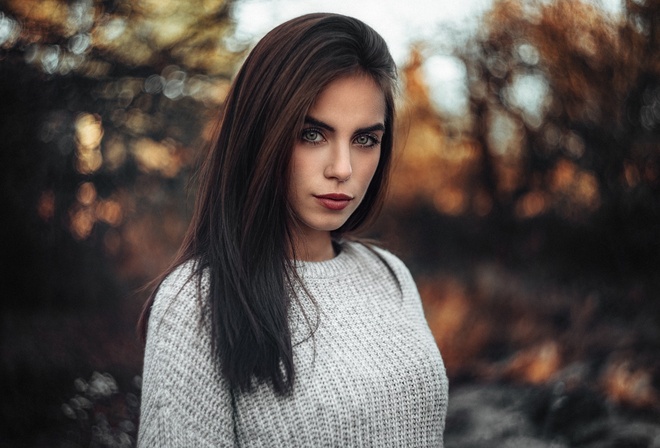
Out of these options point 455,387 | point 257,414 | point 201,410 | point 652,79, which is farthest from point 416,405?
point 652,79

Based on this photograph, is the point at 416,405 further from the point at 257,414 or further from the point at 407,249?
the point at 407,249

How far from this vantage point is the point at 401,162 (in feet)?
13.5

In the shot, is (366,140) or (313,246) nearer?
(366,140)

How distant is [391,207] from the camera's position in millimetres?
4270

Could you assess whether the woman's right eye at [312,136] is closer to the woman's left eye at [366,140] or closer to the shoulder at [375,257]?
the woman's left eye at [366,140]

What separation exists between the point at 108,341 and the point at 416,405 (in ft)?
8.27

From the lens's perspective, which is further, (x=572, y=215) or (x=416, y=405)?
(x=572, y=215)

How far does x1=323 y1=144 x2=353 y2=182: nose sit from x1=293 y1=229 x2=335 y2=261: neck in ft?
0.69

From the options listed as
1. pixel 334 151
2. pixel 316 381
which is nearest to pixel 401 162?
pixel 334 151

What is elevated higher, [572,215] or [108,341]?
[572,215]

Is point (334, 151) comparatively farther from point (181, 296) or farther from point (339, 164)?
point (181, 296)

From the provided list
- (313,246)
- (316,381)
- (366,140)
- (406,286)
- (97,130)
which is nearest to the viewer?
(316,381)

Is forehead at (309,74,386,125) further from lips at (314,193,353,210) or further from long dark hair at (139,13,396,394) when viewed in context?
lips at (314,193,353,210)

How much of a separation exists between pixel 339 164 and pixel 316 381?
47 centimetres
